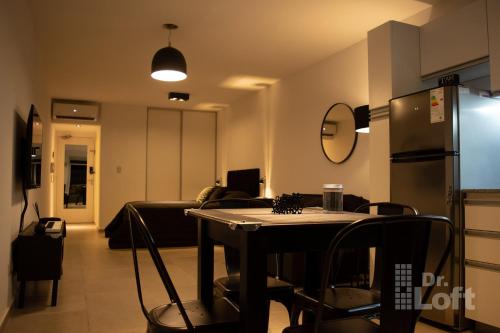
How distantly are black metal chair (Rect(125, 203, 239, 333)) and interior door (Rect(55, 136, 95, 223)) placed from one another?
28.5ft

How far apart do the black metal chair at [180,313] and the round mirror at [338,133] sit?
3.23m

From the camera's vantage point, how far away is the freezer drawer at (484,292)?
2406 millimetres

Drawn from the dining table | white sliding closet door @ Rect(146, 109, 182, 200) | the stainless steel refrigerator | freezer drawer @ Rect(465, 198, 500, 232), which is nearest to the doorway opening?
white sliding closet door @ Rect(146, 109, 182, 200)

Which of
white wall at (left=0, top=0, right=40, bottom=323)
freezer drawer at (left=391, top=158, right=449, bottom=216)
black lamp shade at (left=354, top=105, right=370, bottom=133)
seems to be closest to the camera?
white wall at (left=0, top=0, right=40, bottom=323)

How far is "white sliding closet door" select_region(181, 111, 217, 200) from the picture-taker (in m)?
8.61

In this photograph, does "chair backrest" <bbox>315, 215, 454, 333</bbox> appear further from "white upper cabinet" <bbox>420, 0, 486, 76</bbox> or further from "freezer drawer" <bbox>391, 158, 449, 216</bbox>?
"white upper cabinet" <bbox>420, 0, 486, 76</bbox>

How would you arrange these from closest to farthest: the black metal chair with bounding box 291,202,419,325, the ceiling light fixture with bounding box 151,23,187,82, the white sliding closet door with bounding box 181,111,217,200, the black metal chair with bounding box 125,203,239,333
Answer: the black metal chair with bounding box 125,203,239,333, the black metal chair with bounding box 291,202,419,325, the ceiling light fixture with bounding box 151,23,187,82, the white sliding closet door with bounding box 181,111,217,200

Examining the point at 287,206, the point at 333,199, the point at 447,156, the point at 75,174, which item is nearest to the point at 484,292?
the point at 447,156

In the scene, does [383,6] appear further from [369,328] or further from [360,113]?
[369,328]

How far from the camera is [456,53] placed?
3.05 m

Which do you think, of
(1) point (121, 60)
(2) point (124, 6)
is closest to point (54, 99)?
(1) point (121, 60)

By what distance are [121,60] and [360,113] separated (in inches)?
122

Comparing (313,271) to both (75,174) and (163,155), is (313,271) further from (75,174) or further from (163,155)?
(75,174)

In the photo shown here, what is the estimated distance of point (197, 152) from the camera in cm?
870
